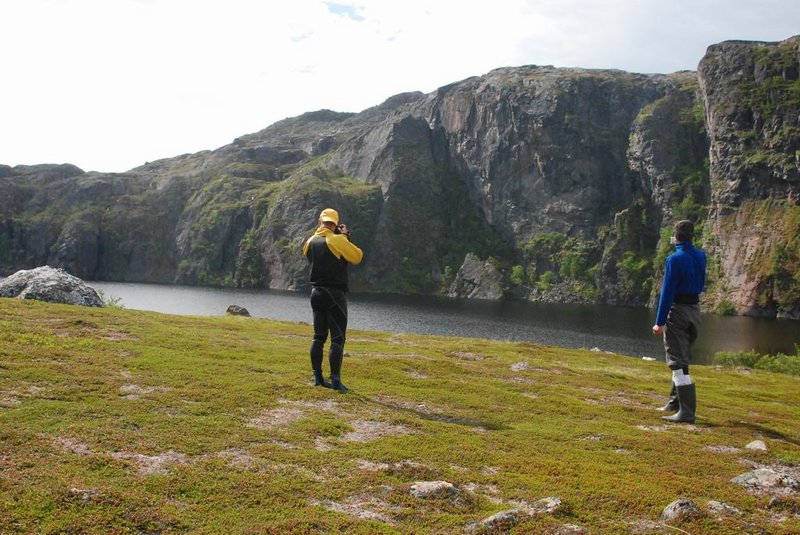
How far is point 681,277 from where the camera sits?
15.1 m

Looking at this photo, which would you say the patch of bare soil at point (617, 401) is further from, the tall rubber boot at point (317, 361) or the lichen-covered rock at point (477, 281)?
the lichen-covered rock at point (477, 281)

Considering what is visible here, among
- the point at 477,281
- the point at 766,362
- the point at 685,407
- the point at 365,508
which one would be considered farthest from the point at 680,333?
the point at 477,281

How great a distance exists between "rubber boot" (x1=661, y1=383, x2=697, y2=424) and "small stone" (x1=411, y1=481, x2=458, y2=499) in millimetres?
8602

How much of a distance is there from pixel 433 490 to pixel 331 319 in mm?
7273

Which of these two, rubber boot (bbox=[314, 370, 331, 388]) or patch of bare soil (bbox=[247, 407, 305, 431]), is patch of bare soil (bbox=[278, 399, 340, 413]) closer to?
patch of bare soil (bbox=[247, 407, 305, 431])

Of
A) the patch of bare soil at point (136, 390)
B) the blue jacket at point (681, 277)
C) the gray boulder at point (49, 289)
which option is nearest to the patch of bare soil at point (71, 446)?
the patch of bare soil at point (136, 390)

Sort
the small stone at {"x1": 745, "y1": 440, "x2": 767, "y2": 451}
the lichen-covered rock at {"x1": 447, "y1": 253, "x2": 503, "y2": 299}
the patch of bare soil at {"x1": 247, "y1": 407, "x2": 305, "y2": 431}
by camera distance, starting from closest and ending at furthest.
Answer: the patch of bare soil at {"x1": 247, "y1": 407, "x2": 305, "y2": 431} < the small stone at {"x1": 745, "y1": 440, "x2": 767, "y2": 451} < the lichen-covered rock at {"x1": 447, "y1": 253, "x2": 503, "y2": 299}

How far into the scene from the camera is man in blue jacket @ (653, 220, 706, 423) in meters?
15.1

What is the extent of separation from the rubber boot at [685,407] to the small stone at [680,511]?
7.10 metres

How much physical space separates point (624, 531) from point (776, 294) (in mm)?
129246

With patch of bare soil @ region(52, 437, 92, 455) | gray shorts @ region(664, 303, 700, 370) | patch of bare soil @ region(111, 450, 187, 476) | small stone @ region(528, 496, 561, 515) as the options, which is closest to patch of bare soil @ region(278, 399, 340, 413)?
patch of bare soil @ region(111, 450, 187, 476)

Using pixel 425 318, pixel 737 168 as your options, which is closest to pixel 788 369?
pixel 425 318

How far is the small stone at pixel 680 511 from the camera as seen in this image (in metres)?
8.30

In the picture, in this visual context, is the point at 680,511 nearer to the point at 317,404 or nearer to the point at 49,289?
the point at 317,404
